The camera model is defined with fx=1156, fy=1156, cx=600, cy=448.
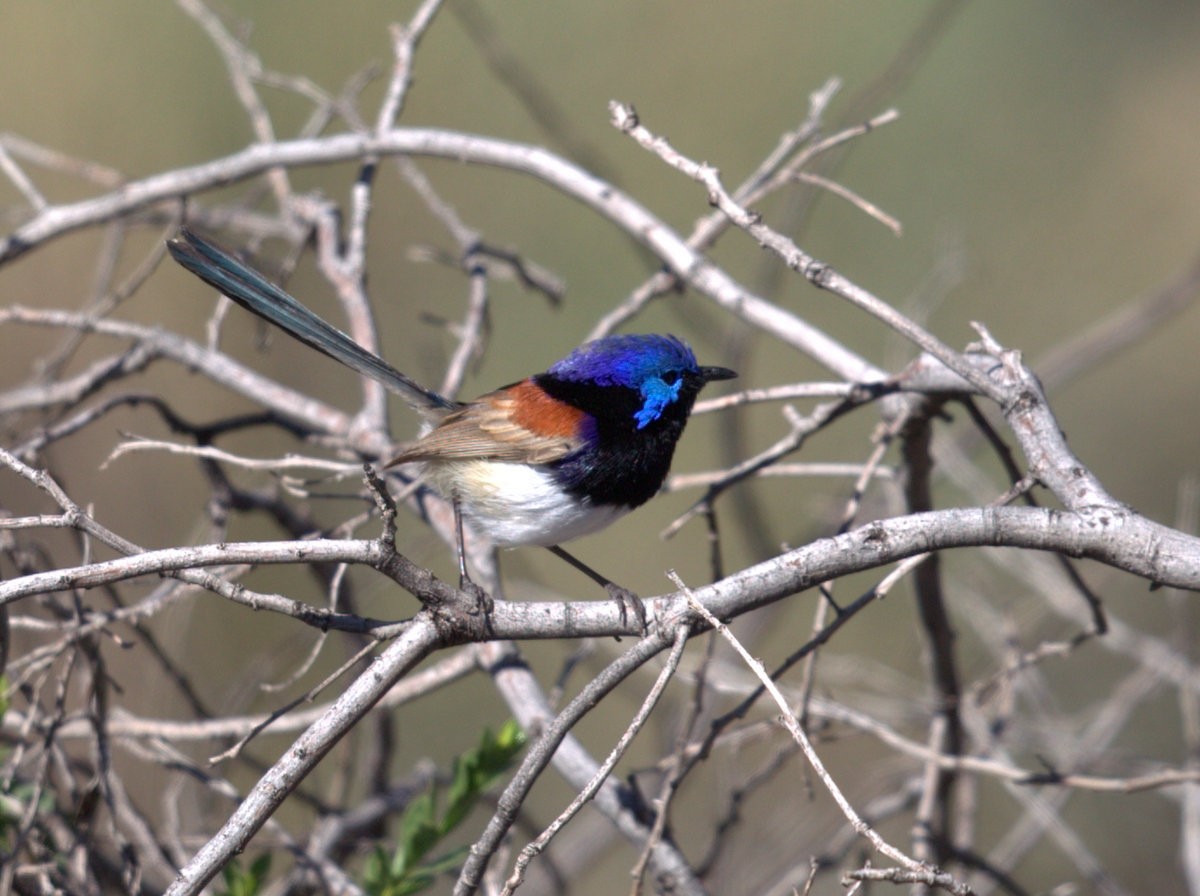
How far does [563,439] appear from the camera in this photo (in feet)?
9.24

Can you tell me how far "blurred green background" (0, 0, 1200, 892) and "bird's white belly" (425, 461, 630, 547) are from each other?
101 inches

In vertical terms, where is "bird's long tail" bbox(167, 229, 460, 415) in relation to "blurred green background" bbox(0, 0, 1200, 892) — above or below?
below

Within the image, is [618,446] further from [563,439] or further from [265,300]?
[265,300]

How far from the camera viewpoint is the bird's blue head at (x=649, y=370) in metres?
2.87

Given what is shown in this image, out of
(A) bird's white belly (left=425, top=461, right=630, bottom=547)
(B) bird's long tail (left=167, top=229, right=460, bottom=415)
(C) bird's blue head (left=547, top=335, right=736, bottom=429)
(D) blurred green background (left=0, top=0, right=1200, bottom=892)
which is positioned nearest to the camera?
(B) bird's long tail (left=167, top=229, right=460, bottom=415)

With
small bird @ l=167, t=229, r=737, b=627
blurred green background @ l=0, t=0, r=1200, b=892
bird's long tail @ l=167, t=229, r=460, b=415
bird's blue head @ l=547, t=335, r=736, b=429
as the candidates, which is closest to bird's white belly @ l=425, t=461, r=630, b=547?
small bird @ l=167, t=229, r=737, b=627

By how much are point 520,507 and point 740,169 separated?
12.4 feet

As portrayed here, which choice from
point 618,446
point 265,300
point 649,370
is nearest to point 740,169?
point 649,370

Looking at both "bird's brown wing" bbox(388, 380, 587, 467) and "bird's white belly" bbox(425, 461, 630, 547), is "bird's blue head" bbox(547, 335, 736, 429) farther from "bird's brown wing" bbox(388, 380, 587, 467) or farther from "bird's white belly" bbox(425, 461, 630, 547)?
"bird's white belly" bbox(425, 461, 630, 547)

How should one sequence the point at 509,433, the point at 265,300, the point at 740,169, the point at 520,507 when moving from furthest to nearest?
the point at 740,169
the point at 509,433
the point at 520,507
the point at 265,300

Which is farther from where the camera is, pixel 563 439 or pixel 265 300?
pixel 563 439

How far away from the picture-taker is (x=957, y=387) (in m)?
2.20

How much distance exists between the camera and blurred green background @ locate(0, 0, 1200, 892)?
18.1 feet

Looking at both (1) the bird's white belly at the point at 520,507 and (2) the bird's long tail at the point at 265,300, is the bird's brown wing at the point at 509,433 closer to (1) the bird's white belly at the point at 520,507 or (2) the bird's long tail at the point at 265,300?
(1) the bird's white belly at the point at 520,507
